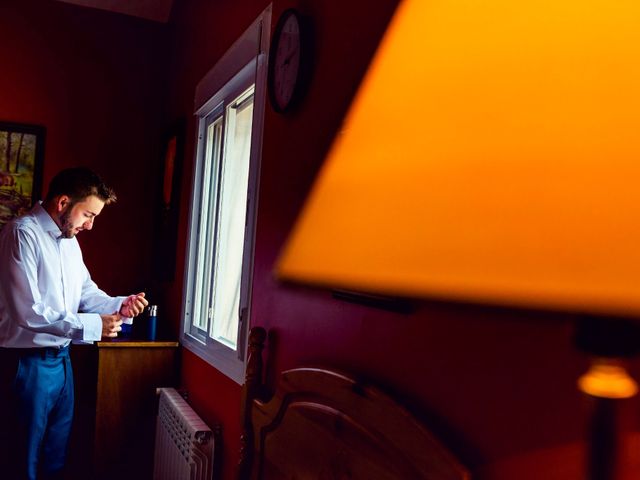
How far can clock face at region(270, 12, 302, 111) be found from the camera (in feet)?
6.22

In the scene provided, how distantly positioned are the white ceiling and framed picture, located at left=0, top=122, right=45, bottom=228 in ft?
3.07

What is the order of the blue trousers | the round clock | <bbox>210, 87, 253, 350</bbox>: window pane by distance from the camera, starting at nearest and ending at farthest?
the round clock → the blue trousers → <bbox>210, 87, 253, 350</bbox>: window pane

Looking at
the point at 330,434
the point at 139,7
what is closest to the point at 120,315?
the point at 330,434

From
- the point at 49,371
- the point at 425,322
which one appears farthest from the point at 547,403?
the point at 49,371

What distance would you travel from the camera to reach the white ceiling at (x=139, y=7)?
13.5 feet

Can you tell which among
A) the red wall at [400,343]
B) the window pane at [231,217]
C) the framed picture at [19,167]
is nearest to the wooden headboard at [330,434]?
the red wall at [400,343]

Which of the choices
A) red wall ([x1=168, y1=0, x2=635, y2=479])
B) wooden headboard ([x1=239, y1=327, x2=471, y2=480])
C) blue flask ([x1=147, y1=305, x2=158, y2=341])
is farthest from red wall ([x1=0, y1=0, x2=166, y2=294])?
wooden headboard ([x1=239, y1=327, x2=471, y2=480])

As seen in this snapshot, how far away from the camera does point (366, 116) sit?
1.57ft

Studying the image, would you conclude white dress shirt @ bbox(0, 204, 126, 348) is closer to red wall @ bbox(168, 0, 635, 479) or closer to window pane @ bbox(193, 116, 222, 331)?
window pane @ bbox(193, 116, 222, 331)

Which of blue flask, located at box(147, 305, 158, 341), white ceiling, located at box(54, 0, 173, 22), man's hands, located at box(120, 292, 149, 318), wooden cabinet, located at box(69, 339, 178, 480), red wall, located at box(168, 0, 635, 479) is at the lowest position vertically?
wooden cabinet, located at box(69, 339, 178, 480)

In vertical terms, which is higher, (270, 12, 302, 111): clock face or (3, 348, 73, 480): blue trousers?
(270, 12, 302, 111): clock face

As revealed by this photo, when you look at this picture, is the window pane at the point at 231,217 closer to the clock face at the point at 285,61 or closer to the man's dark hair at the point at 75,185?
the man's dark hair at the point at 75,185

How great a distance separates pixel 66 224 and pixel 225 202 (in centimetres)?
81

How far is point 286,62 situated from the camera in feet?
6.51
